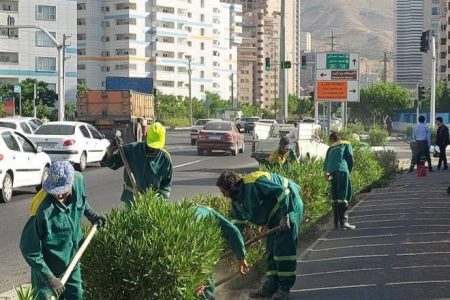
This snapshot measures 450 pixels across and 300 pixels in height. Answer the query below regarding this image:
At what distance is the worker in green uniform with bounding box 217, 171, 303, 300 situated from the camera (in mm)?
7109

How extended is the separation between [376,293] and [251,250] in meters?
1.44

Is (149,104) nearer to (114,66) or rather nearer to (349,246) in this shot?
(349,246)

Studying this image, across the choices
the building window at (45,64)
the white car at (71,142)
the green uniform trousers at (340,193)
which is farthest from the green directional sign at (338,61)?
the building window at (45,64)

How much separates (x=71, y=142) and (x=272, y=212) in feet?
56.8

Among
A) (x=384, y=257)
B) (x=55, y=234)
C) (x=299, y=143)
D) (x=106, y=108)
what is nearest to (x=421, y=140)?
(x=299, y=143)

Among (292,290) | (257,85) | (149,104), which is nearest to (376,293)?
(292,290)

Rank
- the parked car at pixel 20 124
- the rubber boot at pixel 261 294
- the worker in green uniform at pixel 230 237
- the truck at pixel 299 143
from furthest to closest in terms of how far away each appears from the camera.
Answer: the parked car at pixel 20 124 < the truck at pixel 299 143 < the rubber boot at pixel 261 294 < the worker in green uniform at pixel 230 237

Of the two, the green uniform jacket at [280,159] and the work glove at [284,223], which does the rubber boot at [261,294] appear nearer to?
the work glove at [284,223]

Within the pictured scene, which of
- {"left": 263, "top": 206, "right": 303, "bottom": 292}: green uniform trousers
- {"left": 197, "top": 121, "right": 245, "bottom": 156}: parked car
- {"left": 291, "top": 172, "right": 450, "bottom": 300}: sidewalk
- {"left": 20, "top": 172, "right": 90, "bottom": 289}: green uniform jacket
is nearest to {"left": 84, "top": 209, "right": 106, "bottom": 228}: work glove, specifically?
{"left": 20, "top": 172, "right": 90, "bottom": 289}: green uniform jacket

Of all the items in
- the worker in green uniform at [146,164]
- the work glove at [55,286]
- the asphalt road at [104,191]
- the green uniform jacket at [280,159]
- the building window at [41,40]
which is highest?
the building window at [41,40]

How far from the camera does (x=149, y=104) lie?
44.8 metres

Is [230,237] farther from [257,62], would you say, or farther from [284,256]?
[257,62]

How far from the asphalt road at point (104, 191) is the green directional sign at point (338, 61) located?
424 cm

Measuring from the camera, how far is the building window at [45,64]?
3344 inches
